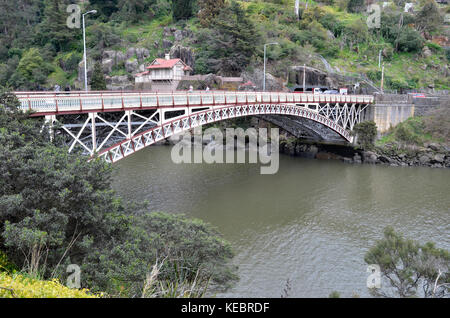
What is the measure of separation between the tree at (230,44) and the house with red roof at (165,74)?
3.84 m

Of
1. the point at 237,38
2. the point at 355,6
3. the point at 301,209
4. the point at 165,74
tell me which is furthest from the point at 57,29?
the point at 301,209

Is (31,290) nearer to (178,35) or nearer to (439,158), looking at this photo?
(439,158)

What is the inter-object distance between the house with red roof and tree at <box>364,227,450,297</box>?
3976 centimetres

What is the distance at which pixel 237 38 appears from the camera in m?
47.8

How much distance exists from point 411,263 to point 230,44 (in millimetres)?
41925

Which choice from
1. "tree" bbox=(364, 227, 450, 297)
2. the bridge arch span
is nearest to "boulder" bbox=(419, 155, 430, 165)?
the bridge arch span

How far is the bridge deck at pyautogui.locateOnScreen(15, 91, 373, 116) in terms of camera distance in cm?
1488

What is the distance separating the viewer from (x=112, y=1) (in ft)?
221

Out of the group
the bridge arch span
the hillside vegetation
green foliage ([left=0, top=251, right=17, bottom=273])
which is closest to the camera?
green foliage ([left=0, top=251, right=17, bottom=273])

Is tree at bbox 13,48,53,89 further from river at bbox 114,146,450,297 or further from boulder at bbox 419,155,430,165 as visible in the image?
boulder at bbox 419,155,430,165

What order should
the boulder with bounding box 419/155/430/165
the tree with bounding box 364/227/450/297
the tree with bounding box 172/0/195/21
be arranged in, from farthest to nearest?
the tree with bounding box 172/0/195/21 → the boulder with bounding box 419/155/430/165 → the tree with bounding box 364/227/450/297

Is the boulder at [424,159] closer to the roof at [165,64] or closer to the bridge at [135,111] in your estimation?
the bridge at [135,111]

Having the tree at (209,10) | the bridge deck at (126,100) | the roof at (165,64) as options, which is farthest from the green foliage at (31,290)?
the tree at (209,10)

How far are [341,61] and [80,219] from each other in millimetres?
49765
